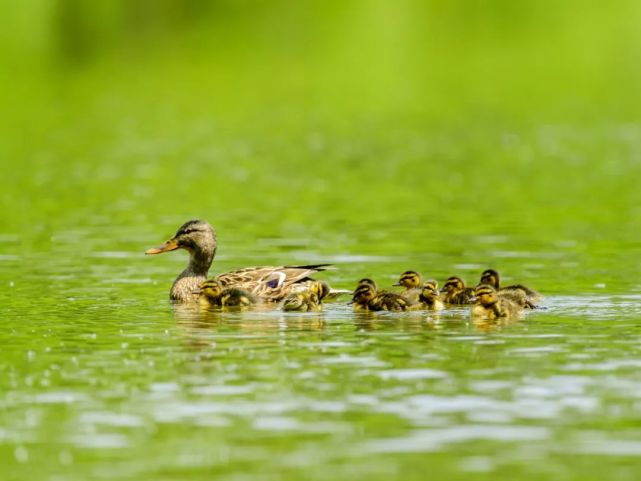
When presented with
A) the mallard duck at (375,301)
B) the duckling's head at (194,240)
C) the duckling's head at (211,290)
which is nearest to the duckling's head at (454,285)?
the mallard duck at (375,301)

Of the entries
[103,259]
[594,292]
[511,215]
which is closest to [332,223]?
[511,215]

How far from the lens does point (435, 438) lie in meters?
10.3

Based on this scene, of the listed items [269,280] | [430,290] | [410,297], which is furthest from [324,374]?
[269,280]

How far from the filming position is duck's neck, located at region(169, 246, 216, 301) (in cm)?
1709

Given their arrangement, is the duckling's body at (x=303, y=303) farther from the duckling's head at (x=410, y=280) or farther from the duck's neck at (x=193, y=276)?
the duck's neck at (x=193, y=276)

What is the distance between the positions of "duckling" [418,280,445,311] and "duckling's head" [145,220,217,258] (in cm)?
321

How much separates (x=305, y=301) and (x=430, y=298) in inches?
48.3

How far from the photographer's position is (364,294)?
1563 cm

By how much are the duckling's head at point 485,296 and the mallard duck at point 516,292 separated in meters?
0.32

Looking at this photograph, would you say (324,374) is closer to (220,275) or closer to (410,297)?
(410,297)

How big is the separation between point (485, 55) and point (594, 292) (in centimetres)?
4638

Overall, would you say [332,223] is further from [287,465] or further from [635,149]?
[287,465]

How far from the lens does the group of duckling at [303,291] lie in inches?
598

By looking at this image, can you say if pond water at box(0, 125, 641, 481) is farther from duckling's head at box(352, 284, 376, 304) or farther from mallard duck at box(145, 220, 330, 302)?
mallard duck at box(145, 220, 330, 302)
